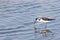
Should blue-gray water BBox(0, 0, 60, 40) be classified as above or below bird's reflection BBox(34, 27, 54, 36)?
above

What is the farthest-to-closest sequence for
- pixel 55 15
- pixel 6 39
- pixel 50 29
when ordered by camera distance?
pixel 55 15 < pixel 50 29 < pixel 6 39

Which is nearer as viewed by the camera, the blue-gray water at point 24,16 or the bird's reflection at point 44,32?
the blue-gray water at point 24,16

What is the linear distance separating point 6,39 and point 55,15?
190 inches

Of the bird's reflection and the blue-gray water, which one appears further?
the bird's reflection

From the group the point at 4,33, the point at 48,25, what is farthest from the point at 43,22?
the point at 4,33

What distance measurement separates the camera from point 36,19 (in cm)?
1435

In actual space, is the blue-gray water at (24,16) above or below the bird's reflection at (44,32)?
above

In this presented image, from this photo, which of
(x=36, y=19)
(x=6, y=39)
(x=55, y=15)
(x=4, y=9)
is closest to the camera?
(x=6, y=39)

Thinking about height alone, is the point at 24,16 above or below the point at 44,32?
above

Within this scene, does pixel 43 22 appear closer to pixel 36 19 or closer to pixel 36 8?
pixel 36 19

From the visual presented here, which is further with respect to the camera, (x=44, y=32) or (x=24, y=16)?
(x=24, y=16)

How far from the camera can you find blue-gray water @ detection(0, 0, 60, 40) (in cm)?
1259

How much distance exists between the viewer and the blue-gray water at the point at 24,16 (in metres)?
12.6

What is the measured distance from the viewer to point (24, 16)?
1567 centimetres
